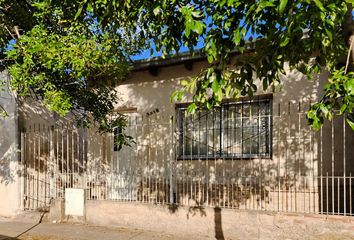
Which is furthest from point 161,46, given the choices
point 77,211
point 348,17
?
point 77,211

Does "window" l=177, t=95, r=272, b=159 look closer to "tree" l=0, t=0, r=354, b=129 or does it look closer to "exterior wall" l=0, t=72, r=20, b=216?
"tree" l=0, t=0, r=354, b=129

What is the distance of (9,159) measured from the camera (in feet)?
32.1

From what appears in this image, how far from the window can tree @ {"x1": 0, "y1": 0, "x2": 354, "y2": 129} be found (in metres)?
2.83

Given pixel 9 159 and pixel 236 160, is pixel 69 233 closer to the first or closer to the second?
pixel 9 159

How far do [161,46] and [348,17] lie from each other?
1844 mm

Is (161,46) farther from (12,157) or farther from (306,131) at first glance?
(12,157)

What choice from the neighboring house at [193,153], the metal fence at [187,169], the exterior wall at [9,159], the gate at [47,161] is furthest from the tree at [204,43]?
the exterior wall at [9,159]

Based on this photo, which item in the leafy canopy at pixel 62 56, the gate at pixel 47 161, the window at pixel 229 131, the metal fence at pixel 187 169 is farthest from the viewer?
the gate at pixel 47 161

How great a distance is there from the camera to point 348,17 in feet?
12.6

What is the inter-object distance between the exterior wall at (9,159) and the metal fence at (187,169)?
0.68ft

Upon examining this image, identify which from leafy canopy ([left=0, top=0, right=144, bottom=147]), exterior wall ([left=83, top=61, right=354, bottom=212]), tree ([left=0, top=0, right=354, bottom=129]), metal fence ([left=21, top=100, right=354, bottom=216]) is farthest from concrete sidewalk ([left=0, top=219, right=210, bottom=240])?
tree ([left=0, top=0, right=354, bottom=129])

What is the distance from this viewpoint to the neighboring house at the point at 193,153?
7.73 meters

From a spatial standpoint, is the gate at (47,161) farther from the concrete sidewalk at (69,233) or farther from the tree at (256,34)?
the tree at (256,34)

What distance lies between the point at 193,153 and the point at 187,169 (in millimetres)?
400
